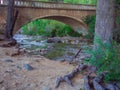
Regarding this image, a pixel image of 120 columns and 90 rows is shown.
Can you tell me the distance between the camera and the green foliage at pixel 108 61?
6.75 meters

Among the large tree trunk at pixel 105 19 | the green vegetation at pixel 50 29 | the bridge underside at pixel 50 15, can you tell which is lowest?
the green vegetation at pixel 50 29

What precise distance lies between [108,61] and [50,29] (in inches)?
1206

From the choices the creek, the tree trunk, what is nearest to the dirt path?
the creek

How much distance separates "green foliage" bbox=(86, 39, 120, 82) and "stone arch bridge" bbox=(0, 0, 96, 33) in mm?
18869

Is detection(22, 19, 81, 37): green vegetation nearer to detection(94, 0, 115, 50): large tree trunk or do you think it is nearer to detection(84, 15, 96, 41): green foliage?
detection(84, 15, 96, 41): green foliage

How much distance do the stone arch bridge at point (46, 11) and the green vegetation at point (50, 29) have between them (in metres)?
2.73

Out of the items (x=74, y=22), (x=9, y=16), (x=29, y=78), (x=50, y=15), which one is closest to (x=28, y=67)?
(x=29, y=78)

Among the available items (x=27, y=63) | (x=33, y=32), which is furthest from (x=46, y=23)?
(x=27, y=63)

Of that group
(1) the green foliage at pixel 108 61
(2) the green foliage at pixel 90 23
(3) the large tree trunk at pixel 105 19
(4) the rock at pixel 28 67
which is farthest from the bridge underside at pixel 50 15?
(1) the green foliage at pixel 108 61

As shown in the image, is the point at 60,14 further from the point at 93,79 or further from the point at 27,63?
the point at 93,79

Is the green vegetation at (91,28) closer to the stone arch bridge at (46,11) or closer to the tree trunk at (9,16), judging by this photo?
the stone arch bridge at (46,11)

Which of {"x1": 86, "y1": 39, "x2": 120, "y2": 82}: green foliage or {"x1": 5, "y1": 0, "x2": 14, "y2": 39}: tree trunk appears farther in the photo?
{"x1": 5, "y1": 0, "x2": 14, "y2": 39}: tree trunk

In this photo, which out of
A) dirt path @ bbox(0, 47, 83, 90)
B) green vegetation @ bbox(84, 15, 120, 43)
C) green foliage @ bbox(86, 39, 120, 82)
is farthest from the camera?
green vegetation @ bbox(84, 15, 120, 43)

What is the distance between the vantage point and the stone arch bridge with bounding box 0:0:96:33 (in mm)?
26178
